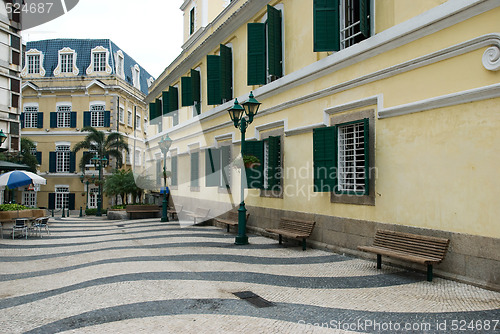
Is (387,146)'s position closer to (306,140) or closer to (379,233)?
(379,233)

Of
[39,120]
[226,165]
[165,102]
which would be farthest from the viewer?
[39,120]

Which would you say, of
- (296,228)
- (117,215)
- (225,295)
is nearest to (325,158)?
(296,228)

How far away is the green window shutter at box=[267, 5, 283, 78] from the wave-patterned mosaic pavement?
609cm

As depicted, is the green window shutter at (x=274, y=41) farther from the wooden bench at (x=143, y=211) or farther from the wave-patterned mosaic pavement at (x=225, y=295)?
the wooden bench at (x=143, y=211)

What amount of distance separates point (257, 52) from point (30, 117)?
112 ft

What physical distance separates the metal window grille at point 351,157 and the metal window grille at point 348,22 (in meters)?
2.29

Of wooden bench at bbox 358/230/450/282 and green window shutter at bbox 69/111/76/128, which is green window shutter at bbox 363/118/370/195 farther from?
green window shutter at bbox 69/111/76/128

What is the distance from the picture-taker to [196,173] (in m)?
20.2

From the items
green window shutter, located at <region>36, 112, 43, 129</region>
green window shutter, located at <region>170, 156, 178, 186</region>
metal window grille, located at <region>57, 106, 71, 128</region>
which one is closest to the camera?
green window shutter, located at <region>170, 156, 178, 186</region>

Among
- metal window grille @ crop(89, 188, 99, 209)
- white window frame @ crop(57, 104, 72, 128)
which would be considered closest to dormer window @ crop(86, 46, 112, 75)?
white window frame @ crop(57, 104, 72, 128)

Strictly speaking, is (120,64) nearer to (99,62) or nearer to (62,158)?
(99,62)

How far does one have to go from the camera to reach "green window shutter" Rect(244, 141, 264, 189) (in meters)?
13.5

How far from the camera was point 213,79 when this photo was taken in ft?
55.6

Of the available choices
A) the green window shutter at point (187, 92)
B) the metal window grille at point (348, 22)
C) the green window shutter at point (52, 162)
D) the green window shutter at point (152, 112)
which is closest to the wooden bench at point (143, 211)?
the green window shutter at point (187, 92)
